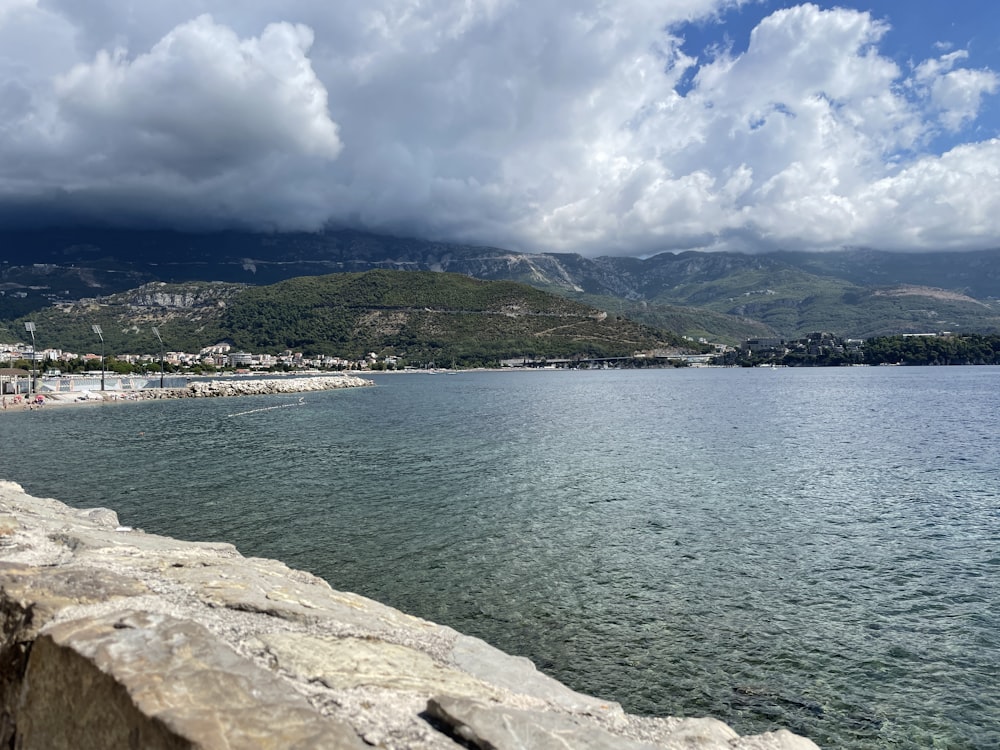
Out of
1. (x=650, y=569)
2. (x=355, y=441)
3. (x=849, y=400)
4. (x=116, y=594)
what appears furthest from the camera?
(x=849, y=400)

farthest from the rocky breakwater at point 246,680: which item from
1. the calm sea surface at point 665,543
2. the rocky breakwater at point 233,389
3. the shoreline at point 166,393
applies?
the rocky breakwater at point 233,389

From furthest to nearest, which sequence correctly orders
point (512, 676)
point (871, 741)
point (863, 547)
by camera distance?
point (863, 547)
point (871, 741)
point (512, 676)

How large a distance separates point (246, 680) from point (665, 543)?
46.6ft

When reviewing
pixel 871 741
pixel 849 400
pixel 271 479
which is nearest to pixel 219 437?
pixel 271 479

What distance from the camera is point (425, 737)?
4.03 metres

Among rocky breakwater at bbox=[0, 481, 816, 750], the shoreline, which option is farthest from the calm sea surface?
the shoreline

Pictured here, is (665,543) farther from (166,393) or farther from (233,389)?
(233,389)

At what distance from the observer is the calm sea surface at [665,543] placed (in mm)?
9461

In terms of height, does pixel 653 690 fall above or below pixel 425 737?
below

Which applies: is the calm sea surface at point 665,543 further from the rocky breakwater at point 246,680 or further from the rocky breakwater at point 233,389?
the rocky breakwater at point 233,389

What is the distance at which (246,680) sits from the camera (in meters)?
4.02

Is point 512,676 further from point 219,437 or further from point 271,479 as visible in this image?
point 219,437

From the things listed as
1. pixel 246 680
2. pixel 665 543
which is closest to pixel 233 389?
pixel 665 543

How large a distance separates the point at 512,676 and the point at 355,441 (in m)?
33.1
